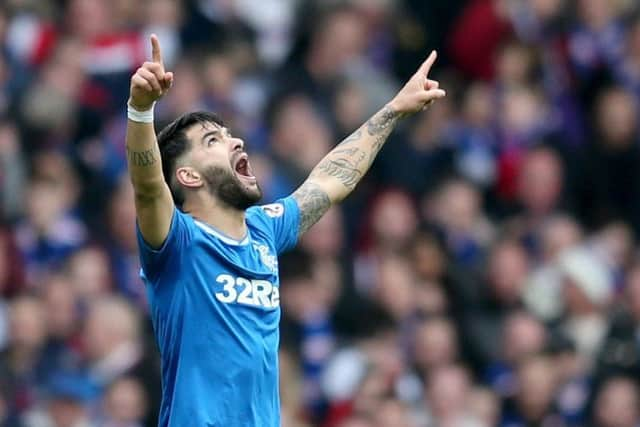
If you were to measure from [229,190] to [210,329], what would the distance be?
57cm

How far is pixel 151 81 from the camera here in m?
6.79

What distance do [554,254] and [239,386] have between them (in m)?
6.30

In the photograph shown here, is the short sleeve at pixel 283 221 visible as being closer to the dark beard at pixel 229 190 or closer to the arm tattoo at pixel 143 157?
the dark beard at pixel 229 190

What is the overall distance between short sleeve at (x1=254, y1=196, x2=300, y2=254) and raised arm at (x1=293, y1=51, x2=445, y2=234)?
6 centimetres

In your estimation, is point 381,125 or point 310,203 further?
point 381,125

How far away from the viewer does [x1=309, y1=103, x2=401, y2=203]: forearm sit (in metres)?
8.37

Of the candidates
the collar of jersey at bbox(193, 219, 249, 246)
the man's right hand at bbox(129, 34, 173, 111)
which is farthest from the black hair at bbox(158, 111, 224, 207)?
the man's right hand at bbox(129, 34, 173, 111)

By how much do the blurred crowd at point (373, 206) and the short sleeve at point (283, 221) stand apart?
9.10 ft

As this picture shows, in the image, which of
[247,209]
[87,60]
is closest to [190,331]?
[247,209]

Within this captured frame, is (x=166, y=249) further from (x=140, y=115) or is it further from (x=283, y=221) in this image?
(x=283, y=221)

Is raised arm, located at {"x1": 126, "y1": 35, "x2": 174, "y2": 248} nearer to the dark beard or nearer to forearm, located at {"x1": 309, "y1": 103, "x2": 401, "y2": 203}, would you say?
the dark beard

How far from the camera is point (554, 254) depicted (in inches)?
522

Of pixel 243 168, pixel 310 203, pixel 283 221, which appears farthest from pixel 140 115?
pixel 310 203

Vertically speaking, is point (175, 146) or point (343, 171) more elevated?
point (175, 146)
